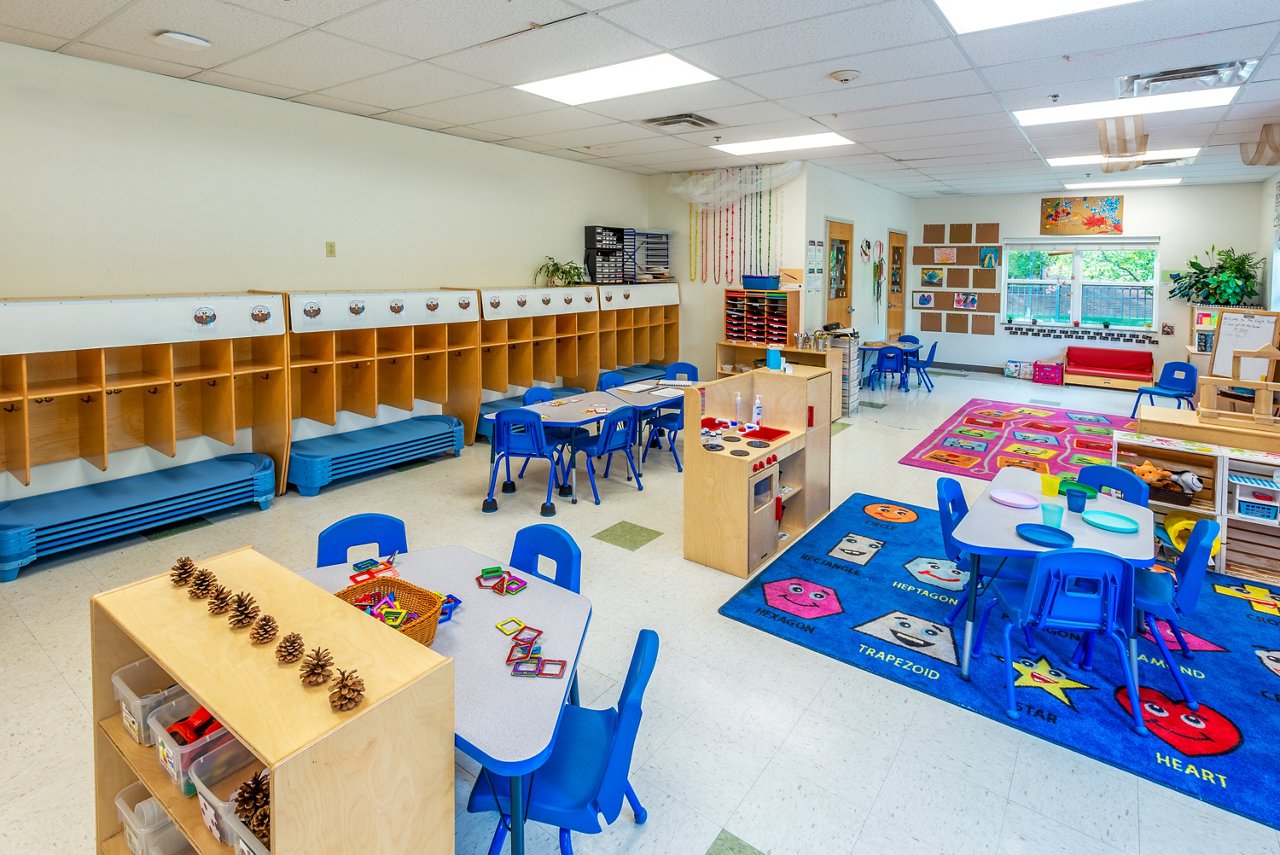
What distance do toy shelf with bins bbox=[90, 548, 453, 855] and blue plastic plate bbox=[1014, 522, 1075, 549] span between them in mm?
2693

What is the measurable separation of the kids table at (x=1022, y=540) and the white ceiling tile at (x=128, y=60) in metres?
5.71

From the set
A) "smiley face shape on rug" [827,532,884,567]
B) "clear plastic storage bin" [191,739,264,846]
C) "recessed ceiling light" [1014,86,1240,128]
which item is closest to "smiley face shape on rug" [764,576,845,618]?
"smiley face shape on rug" [827,532,884,567]

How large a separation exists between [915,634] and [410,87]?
507cm

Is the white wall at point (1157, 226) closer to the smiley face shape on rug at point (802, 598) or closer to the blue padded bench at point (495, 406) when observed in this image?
the blue padded bench at point (495, 406)

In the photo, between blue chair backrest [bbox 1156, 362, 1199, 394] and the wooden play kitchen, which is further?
blue chair backrest [bbox 1156, 362, 1199, 394]

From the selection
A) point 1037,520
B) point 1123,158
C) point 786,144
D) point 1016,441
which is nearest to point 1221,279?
point 1123,158

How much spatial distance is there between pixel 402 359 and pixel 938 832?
5646mm

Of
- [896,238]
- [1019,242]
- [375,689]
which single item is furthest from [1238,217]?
[375,689]

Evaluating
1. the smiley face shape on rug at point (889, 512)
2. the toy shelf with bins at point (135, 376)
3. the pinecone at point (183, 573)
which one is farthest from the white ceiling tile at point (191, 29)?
the smiley face shape on rug at point (889, 512)

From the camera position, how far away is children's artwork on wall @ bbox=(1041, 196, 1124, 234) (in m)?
11.0

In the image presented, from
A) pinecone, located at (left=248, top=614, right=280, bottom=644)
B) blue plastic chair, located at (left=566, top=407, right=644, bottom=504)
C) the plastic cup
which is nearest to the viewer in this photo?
pinecone, located at (left=248, top=614, right=280, bottom=644)

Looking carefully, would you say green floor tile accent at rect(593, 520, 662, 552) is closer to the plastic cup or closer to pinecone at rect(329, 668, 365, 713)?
the plastic cup

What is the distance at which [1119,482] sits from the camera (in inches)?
157

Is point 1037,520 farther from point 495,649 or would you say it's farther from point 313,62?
point 313,62
